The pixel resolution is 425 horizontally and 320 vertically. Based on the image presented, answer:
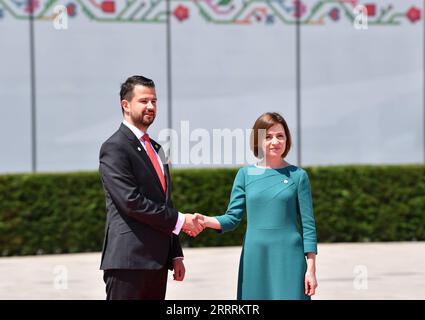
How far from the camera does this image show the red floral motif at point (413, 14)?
15375 millimetres

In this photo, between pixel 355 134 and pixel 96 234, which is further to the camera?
pixel 355 134

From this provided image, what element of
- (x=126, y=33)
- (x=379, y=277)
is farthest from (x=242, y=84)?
(x=379, y=277)

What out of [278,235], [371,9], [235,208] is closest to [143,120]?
[235,208]

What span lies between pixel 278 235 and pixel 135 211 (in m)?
0.85

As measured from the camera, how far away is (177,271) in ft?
15.1

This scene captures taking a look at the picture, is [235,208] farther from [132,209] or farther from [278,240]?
[132,209]

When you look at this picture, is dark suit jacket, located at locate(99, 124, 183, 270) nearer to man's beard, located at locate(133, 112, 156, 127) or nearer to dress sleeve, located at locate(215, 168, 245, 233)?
man's beard, located at locate(133, 112, 156, 127)

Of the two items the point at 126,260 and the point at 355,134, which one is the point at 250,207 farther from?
the point at 355,134

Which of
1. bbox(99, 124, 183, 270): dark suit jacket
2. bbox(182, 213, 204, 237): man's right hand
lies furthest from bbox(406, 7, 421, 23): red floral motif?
bbox(99, 124, 183, 270): dark suit jacket

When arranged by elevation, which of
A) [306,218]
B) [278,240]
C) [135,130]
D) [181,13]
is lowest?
[278,240]

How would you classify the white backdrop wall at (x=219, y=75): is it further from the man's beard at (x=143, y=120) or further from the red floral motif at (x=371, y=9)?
the man's beard at (x=143, y=120)

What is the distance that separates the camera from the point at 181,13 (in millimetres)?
13984

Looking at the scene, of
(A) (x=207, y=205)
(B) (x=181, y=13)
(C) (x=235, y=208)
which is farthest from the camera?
(B) (x=181, y=13)
